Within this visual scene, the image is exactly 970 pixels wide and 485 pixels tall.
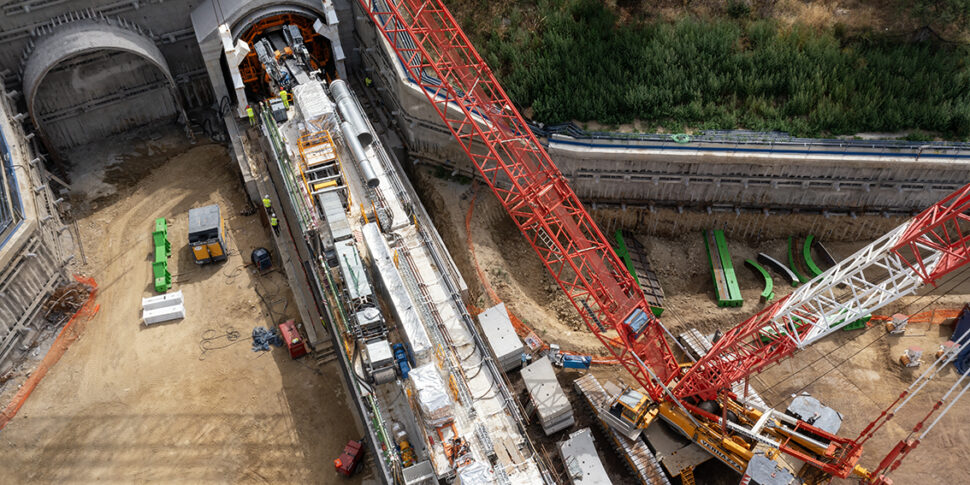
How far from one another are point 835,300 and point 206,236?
3312cm

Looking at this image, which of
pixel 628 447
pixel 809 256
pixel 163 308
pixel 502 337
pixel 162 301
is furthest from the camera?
pixel 809 256

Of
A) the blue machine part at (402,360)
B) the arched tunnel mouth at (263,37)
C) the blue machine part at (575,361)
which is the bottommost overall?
the blue machine part at (575,361)

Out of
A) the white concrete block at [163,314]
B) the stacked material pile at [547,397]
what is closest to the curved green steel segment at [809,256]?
the stacked material pile at [547,397]

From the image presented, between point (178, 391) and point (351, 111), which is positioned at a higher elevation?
point (351, 111)

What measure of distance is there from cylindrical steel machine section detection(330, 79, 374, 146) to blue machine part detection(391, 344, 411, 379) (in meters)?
13.3

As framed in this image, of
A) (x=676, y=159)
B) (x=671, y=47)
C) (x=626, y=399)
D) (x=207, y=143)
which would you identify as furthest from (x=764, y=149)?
(x=207, y=143)

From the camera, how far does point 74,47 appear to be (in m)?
43.0

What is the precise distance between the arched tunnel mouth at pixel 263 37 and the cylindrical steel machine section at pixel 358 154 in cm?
946

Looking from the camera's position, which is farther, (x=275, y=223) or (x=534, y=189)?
(x=275, y=223)

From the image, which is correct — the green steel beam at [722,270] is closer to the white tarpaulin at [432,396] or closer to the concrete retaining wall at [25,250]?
the white tarpaulin at [432,396]

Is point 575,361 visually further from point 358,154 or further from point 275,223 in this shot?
point 275,223

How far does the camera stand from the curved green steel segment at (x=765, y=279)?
4088 centimetres

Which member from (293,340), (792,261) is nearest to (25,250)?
(293,340)

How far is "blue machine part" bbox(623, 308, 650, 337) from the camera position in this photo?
107 feet
